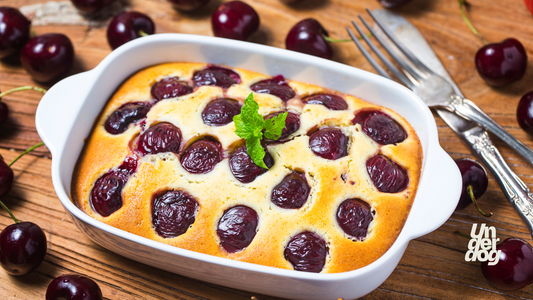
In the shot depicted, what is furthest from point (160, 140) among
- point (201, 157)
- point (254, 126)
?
point (254, 126)

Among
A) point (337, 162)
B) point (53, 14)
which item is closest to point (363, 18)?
point (337, 162)

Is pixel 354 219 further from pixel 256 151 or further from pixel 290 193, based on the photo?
pixel 256 151

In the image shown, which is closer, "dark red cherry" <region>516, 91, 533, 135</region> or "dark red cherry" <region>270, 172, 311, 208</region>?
"dark red cherry" <region>270, 172, 311, 208</region>

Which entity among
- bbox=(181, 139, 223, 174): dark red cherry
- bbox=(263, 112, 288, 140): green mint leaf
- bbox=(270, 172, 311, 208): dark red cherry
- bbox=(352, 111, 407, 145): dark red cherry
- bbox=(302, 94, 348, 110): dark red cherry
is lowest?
bbox=(270, 172, 311, 208): dark red cherry

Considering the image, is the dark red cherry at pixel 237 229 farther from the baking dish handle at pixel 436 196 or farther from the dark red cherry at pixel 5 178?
the dark red cherry at pixel 5 178

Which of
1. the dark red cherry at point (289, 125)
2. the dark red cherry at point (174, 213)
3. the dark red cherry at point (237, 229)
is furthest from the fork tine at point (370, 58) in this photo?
the dark red cherry at point (174, 213)

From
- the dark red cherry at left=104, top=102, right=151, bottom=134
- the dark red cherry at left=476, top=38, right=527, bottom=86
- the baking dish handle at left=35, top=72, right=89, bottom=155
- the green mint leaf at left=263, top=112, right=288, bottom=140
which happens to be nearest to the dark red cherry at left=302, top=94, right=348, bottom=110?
the green mint leaf at left=263, top=112, right=288, bottom=140

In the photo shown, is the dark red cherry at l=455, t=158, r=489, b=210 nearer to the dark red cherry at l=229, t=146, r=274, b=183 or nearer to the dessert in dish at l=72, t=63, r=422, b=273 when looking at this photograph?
the dessert in dish at l=72, t=63, r=422, b=273
